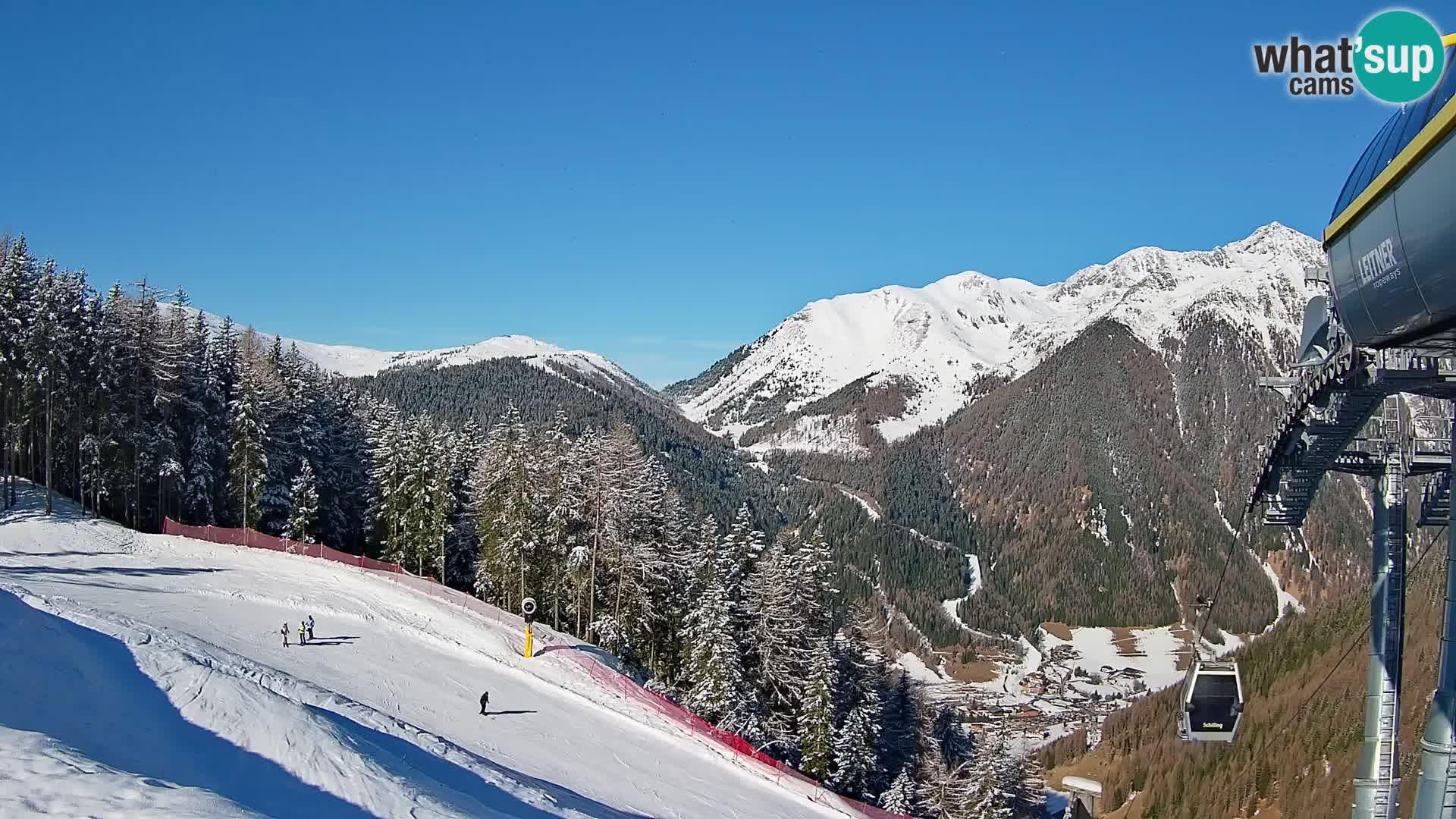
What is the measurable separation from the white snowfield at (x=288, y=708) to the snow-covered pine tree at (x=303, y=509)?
202 inches

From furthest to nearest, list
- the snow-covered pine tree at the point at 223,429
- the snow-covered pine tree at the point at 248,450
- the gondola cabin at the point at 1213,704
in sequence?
1. the snow-covered pine tree at the point at 223,429
2. the snow-covered pine tree at the point at 248,450
3. the gondola cabin at the point at 1213,704

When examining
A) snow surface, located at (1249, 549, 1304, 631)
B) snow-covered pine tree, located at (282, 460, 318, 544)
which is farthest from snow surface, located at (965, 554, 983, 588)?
snow-covered pine tree, located at (282, 460, 318, 544)

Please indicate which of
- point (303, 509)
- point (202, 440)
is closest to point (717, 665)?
point (303, 509)

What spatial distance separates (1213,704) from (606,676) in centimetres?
1866

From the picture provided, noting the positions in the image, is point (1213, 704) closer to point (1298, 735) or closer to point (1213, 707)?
point (1213, 707)

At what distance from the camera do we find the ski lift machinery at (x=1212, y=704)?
1667 cm

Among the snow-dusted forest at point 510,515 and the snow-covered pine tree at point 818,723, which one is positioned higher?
the snow-dusted forest at point 510,515

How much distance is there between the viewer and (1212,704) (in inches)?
659

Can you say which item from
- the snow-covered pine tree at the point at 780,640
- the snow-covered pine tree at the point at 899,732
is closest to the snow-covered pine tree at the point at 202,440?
the snow-covered pine tree at the point at 780,640

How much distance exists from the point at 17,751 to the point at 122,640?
12254 mm

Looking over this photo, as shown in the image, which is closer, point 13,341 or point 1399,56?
point 1399,56

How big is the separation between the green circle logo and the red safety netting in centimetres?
2225

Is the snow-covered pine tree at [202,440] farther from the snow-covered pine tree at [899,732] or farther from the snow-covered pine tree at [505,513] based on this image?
the snow-covered pine tree at [899,732]

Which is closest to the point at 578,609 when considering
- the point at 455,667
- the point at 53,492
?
the point at 455,667
